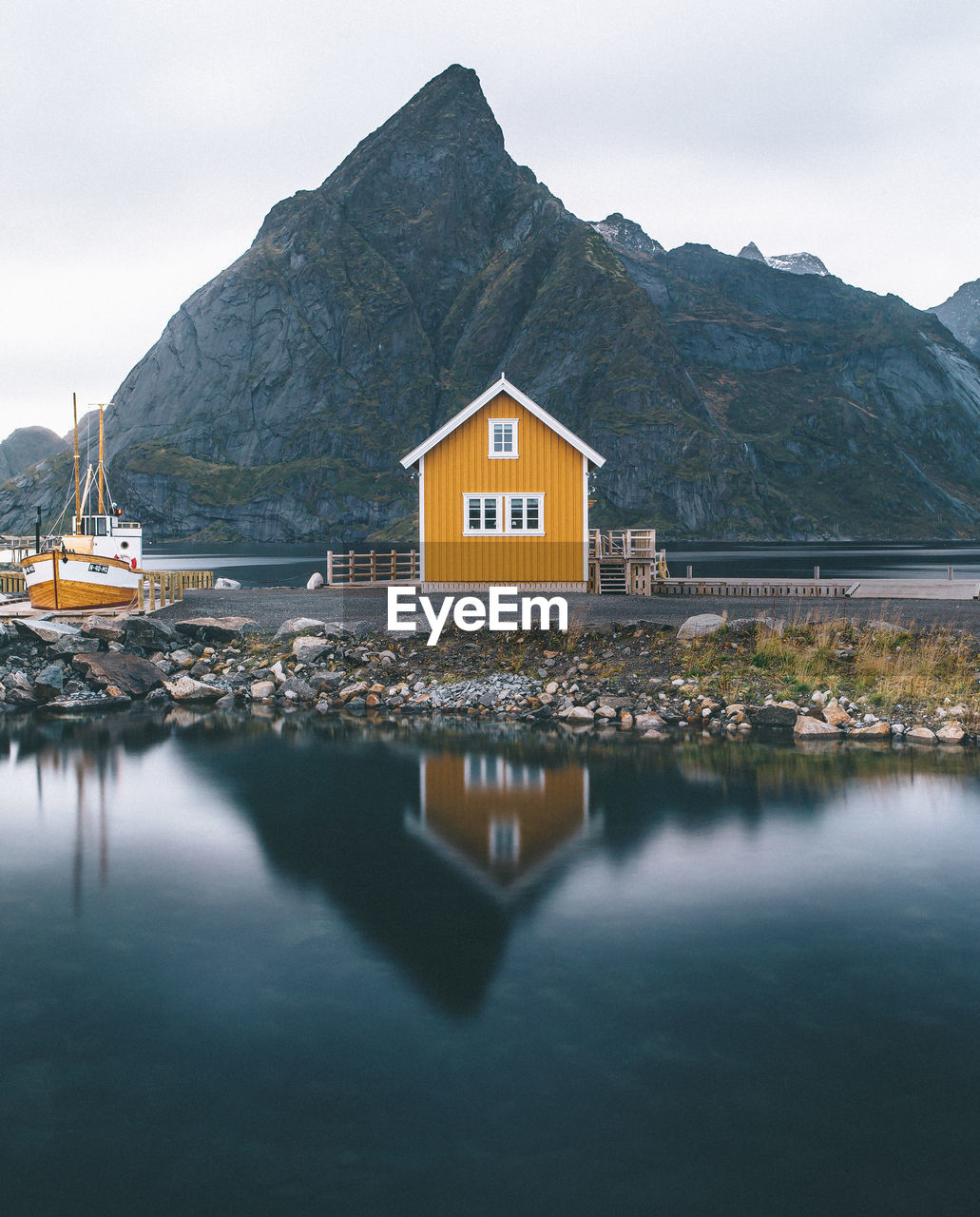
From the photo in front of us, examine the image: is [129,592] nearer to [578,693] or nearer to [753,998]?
[578,693]

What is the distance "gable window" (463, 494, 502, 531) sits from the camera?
38406 millimetres

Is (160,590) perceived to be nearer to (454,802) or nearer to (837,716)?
(454,802)

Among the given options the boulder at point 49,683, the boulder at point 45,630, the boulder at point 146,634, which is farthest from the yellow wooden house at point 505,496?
the boulder at point 49,683

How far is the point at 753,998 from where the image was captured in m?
9.45

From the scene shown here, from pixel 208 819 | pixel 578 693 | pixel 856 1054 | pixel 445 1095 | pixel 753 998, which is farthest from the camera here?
pixel 578 693

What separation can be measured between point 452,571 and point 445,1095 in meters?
31.7

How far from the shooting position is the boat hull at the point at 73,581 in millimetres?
38969

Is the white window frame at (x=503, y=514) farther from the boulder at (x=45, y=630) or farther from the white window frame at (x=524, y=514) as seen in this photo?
the boulder at (x=45, y=630)

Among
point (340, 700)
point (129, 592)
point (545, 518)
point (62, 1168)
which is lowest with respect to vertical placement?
point (62, 1168)

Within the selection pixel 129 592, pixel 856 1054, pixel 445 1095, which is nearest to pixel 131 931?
pixel 445 1095

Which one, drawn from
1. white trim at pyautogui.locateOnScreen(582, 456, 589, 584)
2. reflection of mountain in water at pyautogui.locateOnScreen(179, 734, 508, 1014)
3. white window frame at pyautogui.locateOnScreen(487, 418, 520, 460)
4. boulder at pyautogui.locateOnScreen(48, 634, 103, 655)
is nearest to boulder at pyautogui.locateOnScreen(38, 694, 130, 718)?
boulder at pyautogui.locateOnScreen(48, 634, 103, 655)

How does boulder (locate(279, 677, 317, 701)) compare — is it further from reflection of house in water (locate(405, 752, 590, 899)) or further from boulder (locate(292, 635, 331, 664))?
reflection of house in water (locate(405, 752, 590, 899))

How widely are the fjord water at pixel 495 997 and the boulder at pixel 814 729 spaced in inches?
136

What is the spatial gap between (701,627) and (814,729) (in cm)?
606
